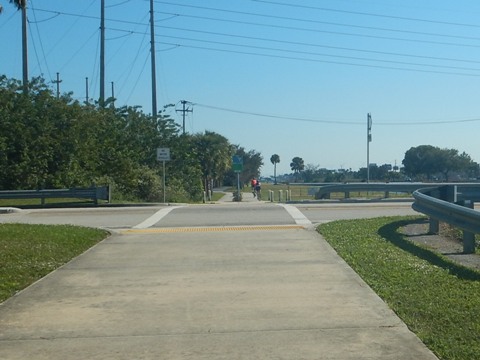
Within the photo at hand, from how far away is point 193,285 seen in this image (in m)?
8.44

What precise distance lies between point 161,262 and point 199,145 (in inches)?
2476

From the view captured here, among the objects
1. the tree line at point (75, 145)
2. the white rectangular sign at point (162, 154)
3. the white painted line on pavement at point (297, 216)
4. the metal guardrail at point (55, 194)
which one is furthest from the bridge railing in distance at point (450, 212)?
the tree line at point (75, 145)

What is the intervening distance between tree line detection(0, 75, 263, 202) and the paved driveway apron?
63.2 ft

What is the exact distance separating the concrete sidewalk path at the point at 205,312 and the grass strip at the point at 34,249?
11.1 inches

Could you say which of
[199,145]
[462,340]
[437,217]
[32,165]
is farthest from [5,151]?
[199,145]

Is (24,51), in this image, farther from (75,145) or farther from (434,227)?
(434,227)

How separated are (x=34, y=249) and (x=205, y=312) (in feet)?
17.3

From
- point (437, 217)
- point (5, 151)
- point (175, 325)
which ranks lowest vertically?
point (175, 325)

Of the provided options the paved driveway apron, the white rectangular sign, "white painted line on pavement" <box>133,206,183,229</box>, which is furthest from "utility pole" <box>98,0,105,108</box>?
the paved driveway apron

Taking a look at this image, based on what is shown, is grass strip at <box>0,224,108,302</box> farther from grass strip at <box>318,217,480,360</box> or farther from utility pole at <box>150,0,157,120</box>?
utility pole at <box>150,0,157,120</box>

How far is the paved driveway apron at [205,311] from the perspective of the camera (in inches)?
224

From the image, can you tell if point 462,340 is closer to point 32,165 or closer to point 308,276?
point 308,276

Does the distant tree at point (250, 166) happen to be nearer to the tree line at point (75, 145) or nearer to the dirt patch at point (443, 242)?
the tree line at point (75, 145)

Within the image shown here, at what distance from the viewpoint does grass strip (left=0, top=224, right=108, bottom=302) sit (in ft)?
29.5
